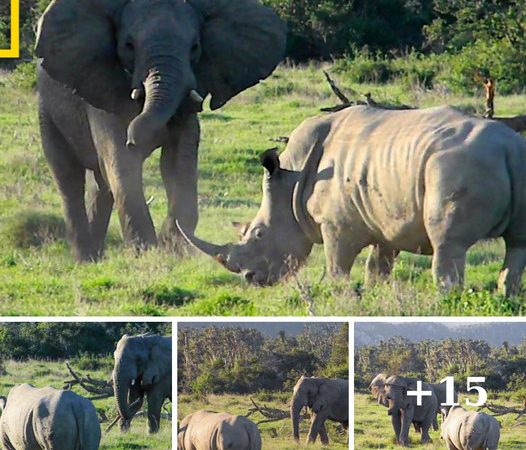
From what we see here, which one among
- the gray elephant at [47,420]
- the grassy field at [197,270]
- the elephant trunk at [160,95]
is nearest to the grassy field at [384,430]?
the grassy field at [197,270]

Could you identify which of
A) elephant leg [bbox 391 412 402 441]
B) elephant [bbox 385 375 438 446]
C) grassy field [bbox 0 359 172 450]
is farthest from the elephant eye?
elephant leg [bbox 391 412 402 441]

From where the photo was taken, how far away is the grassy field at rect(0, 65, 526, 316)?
13656 mm

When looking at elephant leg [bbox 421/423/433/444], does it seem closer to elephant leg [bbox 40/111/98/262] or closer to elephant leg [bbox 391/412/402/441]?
elephant leg [bbox 391/412/402/441]

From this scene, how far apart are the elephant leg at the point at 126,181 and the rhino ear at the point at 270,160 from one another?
6.07 feet

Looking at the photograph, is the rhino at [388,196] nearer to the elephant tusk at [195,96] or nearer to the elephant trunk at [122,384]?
the elephant tusk at [195,96]

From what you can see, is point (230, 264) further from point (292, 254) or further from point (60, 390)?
point (60, 390)

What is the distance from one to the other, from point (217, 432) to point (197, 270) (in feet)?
10.4

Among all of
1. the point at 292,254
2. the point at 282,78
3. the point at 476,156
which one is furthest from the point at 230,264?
the point at 282,78

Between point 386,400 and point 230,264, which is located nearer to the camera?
point 386,400

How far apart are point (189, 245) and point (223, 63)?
2180 millimetres

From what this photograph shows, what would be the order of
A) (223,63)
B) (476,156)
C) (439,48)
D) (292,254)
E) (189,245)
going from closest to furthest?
(476,156)
(292,254)
(189,245)
(223,63)
(439,48)

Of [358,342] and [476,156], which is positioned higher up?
[476,156]

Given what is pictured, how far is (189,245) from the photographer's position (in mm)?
15812

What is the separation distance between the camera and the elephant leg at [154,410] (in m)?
12.0
